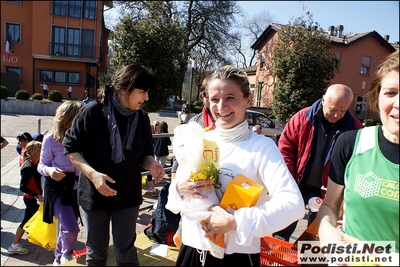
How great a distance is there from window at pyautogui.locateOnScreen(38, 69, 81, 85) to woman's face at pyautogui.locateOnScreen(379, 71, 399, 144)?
75.4 feet

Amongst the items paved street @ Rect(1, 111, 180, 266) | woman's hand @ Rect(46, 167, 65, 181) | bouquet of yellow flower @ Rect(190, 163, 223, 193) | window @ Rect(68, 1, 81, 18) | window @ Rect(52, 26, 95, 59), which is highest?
window @ Rect(68, 1, 81, 18)

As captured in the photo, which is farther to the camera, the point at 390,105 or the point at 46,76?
the point at 46,76

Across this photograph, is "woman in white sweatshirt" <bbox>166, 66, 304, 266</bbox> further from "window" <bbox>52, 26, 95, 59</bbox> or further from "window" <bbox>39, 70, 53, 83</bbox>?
"window" <bbox>39, 70, 53, 83</bbox>

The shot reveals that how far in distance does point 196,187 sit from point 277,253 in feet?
3.30

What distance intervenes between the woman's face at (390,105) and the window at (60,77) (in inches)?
905

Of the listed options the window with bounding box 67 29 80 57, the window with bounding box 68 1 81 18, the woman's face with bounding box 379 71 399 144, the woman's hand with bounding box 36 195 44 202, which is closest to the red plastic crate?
the woman's face with bounding box 379 71 399 144

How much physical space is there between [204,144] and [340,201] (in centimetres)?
76

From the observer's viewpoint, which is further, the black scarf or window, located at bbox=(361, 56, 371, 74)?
window, located at bbox=(361, 56, 371, 74)

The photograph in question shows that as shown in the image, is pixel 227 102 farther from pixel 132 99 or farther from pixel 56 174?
pixel 56 174

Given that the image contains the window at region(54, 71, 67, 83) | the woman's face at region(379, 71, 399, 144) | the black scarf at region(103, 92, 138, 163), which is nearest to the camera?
the woman's face at region(379, 71, 399, 144)

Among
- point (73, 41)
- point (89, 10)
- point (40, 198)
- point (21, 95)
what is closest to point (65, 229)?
point (40, 198)

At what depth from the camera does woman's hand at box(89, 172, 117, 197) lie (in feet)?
6.53

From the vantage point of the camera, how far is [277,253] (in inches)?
81.4

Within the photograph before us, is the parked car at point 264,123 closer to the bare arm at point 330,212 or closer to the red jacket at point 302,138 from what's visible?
the red jacket at point 302,138
